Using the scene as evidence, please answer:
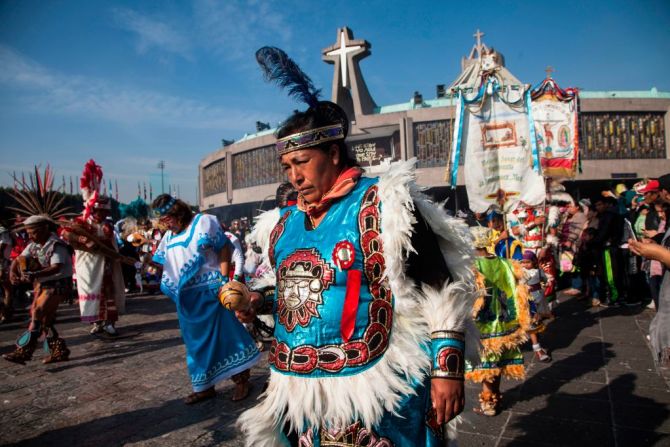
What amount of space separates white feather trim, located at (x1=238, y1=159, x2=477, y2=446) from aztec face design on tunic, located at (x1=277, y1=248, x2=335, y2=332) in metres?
0.24

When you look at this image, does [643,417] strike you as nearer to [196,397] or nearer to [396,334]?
[396,334]

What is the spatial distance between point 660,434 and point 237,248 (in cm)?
493

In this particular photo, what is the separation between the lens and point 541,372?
484cm

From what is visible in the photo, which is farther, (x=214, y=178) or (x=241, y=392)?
(x=214, y=178)

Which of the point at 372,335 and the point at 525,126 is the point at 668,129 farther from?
the point at 372,335

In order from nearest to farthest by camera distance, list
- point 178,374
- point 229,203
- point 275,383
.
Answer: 1. point 275,383
2. point 178,374
3. point 229,203

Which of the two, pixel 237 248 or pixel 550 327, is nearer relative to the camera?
pixel 237 248

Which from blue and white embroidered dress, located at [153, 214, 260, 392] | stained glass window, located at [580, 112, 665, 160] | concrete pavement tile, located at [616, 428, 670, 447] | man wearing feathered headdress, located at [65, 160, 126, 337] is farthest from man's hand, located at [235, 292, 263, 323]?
stained glass window, located at [580, 112, 665, 160]

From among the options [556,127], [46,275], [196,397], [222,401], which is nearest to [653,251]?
[222,401]

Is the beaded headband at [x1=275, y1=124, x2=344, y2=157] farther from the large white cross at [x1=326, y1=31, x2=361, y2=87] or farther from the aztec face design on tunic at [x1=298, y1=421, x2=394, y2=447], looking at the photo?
the large white cross at [x1=326, y1=31, x2=361, y2=87]

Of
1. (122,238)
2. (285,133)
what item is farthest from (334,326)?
(122,238)

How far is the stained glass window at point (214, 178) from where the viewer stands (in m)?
39.9

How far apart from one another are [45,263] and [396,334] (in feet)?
20.2

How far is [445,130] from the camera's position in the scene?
2820 cm
